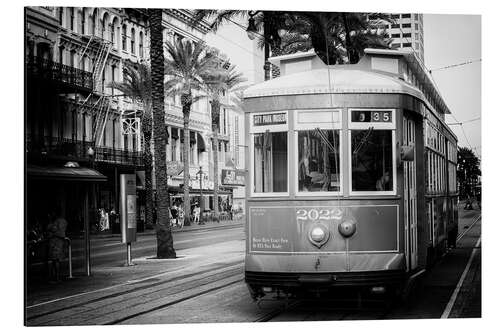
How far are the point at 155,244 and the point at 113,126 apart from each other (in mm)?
3913

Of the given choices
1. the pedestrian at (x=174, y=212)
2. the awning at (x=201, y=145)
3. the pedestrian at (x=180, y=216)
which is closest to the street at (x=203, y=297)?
the pedestrian at (x=180, y=216)

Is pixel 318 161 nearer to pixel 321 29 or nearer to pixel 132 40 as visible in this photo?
pixel 321 29

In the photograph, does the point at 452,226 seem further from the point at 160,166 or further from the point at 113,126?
the point at 113,126

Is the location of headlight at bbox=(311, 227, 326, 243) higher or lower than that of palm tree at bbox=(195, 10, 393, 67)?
lower

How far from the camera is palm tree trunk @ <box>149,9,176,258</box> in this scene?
51.3 ft

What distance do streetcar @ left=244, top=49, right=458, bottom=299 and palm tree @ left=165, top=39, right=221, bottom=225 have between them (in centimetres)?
472

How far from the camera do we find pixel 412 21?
47.8 feet

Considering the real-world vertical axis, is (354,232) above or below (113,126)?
below

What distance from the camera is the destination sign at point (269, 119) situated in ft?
35.8

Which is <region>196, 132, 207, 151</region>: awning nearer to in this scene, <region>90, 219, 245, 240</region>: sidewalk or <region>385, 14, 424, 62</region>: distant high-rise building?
<region>90, 219, 245, 240</region>: sidewalk

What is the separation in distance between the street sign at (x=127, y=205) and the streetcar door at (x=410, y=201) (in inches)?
226

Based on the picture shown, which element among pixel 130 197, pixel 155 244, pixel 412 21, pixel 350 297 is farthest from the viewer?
pixel 155 244

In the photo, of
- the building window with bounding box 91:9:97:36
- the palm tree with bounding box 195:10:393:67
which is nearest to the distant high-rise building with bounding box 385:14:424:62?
the palm tree with bounding box 195:10:393:67

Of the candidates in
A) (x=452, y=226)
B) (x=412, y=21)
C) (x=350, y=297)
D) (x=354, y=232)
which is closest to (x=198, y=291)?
(x=350, y=297)
